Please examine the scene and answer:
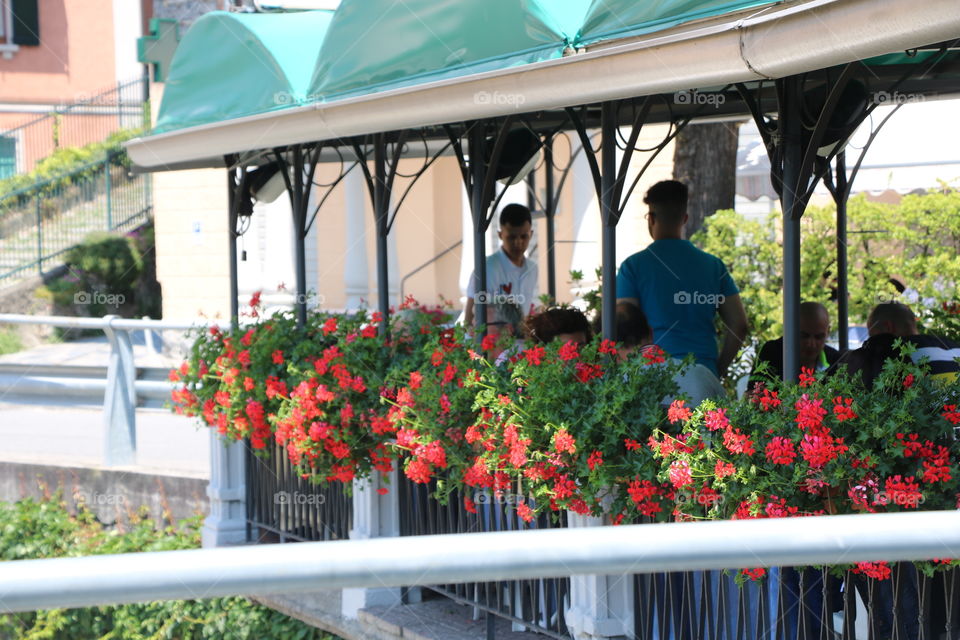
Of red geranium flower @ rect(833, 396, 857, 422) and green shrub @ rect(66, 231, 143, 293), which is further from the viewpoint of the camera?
green shrub @ rect(66, 231, 143, 293)

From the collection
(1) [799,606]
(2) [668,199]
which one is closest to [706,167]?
(2) [668,199]

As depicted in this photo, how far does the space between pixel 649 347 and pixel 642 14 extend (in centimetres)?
128

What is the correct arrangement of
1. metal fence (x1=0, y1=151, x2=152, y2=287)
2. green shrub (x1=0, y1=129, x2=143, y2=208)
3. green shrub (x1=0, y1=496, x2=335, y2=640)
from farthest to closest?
green shrub (x1=0, y1=129, x2=143, y2=208) < metal fence (x1=0, y1=151, x2=152, y2=287) < green shrub (x1=0, y1=496, x2=335, y2=640)

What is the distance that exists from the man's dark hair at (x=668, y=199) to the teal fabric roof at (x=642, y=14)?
1123 mm

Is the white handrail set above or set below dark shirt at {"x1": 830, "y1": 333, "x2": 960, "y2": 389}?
below

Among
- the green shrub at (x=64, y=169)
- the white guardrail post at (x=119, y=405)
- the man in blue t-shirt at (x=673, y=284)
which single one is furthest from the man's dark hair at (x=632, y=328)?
the green shrub at (x=64, y=169)

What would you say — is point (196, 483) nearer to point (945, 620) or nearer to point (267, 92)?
point (267, 92)
